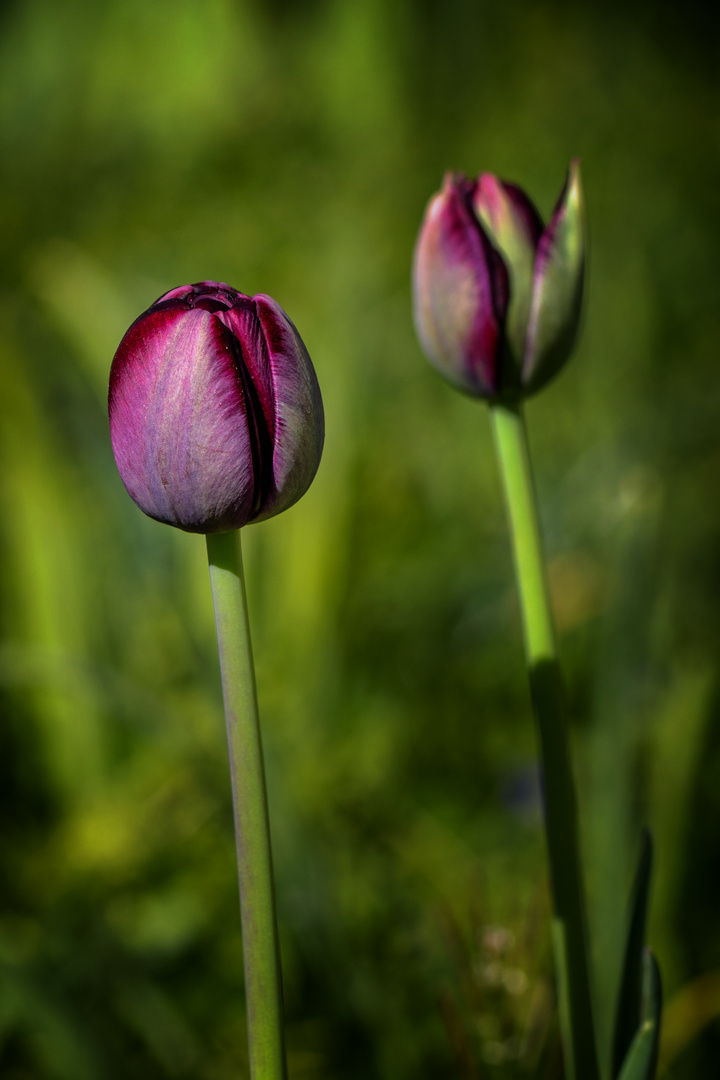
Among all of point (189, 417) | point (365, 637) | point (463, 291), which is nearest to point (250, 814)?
point (189, 417)

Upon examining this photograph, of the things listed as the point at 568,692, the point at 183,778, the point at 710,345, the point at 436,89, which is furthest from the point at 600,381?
the point at 436,89

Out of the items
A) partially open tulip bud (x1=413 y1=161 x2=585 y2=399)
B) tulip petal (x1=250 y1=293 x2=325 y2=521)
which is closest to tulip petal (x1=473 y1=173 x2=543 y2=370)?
partially open tulip bud (x1=413 y1=161 x2=585 y2=399)

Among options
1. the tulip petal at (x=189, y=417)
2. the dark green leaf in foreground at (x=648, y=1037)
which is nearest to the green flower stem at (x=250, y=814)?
the tulip petal at (x=189, y=417)

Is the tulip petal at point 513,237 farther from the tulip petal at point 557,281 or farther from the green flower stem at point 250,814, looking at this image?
the green flower stem at point 250,814

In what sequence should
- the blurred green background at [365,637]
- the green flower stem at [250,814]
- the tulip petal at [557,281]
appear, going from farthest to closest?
the blurred green background at [365,637], the tulip petal at [557,281], the green flower stem at [250,814]

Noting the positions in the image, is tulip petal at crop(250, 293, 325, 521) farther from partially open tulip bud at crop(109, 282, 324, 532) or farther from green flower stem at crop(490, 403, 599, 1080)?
green flower stem at crop(490, 403, 599, 1080)

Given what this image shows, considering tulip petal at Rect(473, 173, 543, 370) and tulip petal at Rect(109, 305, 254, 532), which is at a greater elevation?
tulip petal at Rect(473, 173, 543, 370)

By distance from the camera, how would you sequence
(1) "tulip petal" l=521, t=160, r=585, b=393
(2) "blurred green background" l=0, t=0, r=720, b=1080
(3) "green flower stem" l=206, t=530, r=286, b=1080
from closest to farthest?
(3) "green flower stem" l=206, t=530, r=286, b=1080, (1) "tulip petal" l=521, t=160, r=585, b=393, (2) "blurred green background" l=0, t=0, r=720, b=1080

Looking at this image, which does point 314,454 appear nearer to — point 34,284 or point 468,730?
point 468,730
